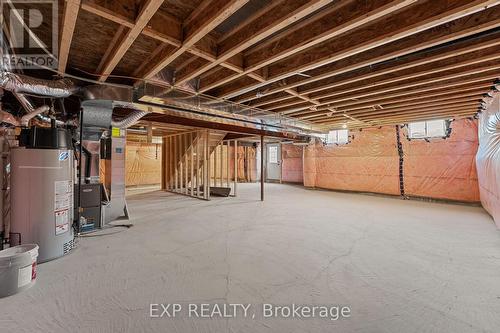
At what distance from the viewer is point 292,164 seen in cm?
997

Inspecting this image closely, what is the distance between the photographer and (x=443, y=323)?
138cm

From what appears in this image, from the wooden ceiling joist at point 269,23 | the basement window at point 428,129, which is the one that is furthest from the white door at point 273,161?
the wooden ceiling joist at point 269,23

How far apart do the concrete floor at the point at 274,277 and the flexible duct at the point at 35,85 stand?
174 centimetres

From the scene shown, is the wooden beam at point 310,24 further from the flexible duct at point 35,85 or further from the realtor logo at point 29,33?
the flexible duct at point 35,85

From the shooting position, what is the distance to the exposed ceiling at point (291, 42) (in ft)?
5.62

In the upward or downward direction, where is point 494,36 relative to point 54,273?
upward

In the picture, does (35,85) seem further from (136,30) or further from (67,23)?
(136,30)

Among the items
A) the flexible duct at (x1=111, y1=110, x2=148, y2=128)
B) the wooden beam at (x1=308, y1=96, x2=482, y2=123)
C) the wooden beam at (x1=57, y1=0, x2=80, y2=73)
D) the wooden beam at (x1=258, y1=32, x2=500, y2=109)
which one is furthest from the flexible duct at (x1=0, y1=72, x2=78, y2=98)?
the wooden beam at (x1=308, y1=96, x2=482, y2=123)

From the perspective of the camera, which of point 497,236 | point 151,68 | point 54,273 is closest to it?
point 54,273

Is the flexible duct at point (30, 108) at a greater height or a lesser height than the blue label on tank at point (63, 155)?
greater

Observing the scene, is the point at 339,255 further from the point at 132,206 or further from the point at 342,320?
the point at 132,206

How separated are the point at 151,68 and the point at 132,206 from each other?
3243 millimetres

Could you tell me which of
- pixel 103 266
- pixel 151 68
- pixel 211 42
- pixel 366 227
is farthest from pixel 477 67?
pixel 103 266

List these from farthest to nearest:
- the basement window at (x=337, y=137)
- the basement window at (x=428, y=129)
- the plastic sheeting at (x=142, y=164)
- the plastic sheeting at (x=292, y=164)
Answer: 1. the plastic sheeting at (x=292, y=164)
2. the plastic sheeting at (x=142, y=164)
3. the basement window at (x=337, y=137)
4. the basement window at (x=428, y=129)
